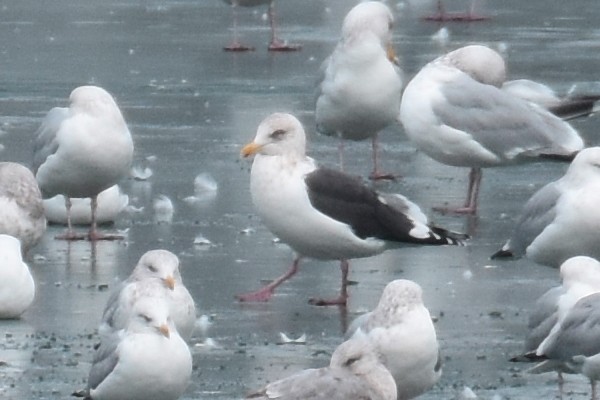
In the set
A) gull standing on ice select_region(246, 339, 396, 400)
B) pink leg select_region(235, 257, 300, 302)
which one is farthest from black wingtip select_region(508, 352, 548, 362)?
pink leg select_region(235, 257, 300, 302)

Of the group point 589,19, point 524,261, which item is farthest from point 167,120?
point 589,19

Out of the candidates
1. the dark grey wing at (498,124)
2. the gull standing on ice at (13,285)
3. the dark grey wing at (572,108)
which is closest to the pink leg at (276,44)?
the dark grey wing at (572,108)

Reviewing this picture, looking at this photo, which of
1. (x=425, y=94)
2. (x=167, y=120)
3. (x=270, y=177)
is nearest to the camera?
(x=270, y=177)

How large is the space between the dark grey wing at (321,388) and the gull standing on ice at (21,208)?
466 cm

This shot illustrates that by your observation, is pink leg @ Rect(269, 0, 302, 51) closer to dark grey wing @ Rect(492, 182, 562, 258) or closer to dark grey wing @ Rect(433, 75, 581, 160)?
dark grey wing @ Rect(433, 75, 581, 160)

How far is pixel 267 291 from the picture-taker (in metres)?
10.9

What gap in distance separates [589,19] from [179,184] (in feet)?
32.4

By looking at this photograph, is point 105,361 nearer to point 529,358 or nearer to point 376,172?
point 529,358

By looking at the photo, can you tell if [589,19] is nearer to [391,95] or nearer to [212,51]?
[212,51]

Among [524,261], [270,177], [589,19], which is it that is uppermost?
[270,177]

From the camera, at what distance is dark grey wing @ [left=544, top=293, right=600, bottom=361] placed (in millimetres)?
8445

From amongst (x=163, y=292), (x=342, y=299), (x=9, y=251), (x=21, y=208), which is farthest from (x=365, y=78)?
(x=163, y=292)

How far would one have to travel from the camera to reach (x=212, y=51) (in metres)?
21.2

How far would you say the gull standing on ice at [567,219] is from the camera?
10.8m
